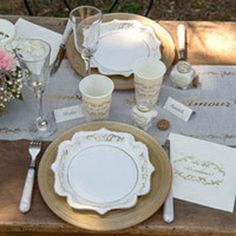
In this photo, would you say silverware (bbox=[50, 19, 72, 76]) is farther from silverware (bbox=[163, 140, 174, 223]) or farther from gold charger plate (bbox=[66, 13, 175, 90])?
silverware (bbox=[163, 140, 174, 223])

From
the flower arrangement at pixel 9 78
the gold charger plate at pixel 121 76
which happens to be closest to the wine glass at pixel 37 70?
the flower arrangement at pixel 9 78

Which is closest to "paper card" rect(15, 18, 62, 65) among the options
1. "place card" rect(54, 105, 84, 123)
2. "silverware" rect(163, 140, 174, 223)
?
"place card" rect(54, 105, 84, 123)

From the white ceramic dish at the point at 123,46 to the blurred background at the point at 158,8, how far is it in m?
1.24

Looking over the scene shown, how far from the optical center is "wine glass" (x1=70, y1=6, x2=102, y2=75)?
1.33 m

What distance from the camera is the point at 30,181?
1.16m

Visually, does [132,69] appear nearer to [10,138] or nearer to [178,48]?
[178,48]

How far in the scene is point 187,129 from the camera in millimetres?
1297

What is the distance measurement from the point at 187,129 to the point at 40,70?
36cm

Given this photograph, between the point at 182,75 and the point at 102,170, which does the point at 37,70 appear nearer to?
the point at 102,170

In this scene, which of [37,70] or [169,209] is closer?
[169,209]

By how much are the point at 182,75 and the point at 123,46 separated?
20cm

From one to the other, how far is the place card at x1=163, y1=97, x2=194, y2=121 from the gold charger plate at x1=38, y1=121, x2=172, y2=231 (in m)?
0.13

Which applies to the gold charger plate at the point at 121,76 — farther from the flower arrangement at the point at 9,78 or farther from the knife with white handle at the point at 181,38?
the flower arrangement at the point at 9,78

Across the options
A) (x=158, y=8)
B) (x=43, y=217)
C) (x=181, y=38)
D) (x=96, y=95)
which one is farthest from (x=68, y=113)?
(x=158, y=8)
